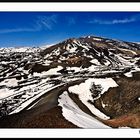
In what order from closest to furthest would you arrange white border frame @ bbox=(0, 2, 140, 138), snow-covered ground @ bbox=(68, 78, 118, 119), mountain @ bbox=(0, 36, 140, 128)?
white border frame @ bbox=(0, 2, 140, 138) < mountain @ bbox=(0, 36, 140, 128) < snow-covered ground @ bbox=(68, 78, 118, 119)

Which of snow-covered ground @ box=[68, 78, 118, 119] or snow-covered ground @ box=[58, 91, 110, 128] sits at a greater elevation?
snow-covered ground @ box=[68, 78, 118, 119]

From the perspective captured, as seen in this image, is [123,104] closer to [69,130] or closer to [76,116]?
[76,116]

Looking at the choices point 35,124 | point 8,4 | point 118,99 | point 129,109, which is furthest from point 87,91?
point 8,4

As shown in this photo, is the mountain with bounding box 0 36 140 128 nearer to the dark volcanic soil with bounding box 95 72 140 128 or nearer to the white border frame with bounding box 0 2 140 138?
the dark volcanic soil with bounding box 95 72 140 128

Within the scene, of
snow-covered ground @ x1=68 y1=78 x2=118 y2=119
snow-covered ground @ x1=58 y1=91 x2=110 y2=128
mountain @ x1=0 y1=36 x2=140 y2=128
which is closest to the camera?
snow-covered ground @ x1=58 y1=91 x2=110 y2=128

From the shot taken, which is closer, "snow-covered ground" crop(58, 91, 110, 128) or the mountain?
"snow-covered ground" crop(58, 91, 110, 128)

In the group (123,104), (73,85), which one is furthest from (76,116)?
(73,85)

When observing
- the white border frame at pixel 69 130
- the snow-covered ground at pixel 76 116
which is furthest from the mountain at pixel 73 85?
the white border frame at pixel 69 130

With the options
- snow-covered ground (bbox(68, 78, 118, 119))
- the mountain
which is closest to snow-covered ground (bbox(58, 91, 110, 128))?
the mountain

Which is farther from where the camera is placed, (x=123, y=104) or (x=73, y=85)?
(x=73, y=85)

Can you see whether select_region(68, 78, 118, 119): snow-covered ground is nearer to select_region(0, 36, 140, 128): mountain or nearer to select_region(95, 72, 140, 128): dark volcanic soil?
select_region(0, 36, 140, 128): mountain
